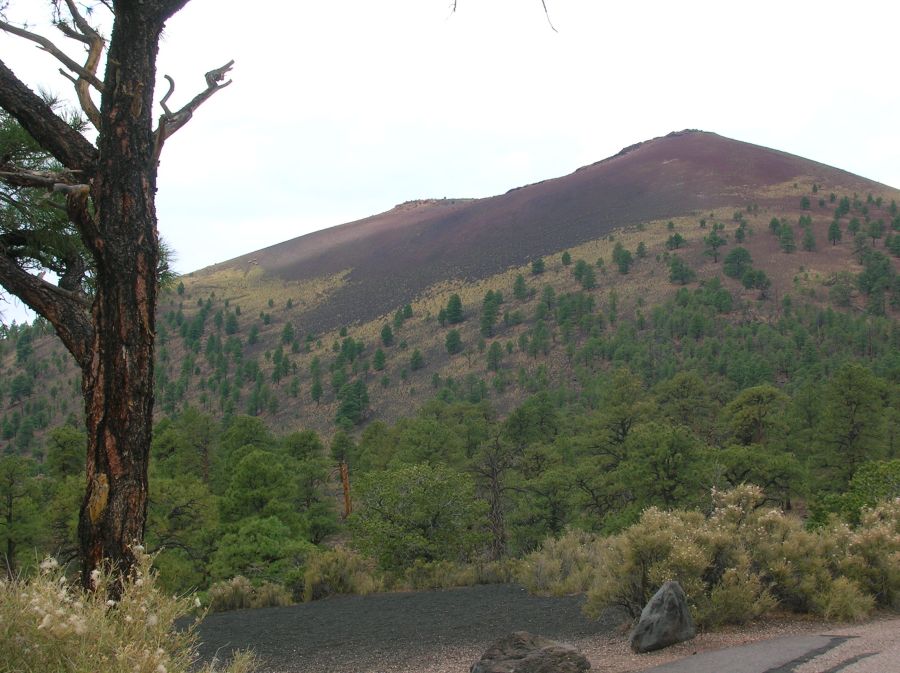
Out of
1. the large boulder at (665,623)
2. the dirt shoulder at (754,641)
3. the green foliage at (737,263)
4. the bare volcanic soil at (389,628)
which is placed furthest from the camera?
the green foliage at (737,263)

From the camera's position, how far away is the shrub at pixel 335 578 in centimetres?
2150

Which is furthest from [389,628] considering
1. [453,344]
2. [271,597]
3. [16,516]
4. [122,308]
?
[453,344]

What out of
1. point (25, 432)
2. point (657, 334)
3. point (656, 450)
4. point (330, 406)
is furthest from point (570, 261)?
point (656, 450)

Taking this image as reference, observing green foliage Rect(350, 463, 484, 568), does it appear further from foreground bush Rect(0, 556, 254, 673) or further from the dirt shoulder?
foreground bush Rect(0, 556, 254, 673)

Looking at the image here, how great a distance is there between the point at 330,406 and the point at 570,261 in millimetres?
38334

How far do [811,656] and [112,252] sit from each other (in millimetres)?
7319

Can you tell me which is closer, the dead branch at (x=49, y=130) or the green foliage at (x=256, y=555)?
the dead branch at (x=49, y=130)

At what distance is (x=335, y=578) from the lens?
21.7 metres

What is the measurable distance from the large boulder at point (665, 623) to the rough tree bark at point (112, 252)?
6355mm

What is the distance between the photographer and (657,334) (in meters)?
71.4

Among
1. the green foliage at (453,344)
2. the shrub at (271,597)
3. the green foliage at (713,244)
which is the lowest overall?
the shrub at (271,597)

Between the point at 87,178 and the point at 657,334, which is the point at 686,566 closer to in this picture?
the point at 87,178

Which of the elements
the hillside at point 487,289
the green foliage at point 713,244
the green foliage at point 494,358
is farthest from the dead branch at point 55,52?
the green foliage at point 713,244

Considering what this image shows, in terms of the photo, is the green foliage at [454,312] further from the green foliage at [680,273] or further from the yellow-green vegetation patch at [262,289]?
the yellow-green vegetation patch at [262,289]
